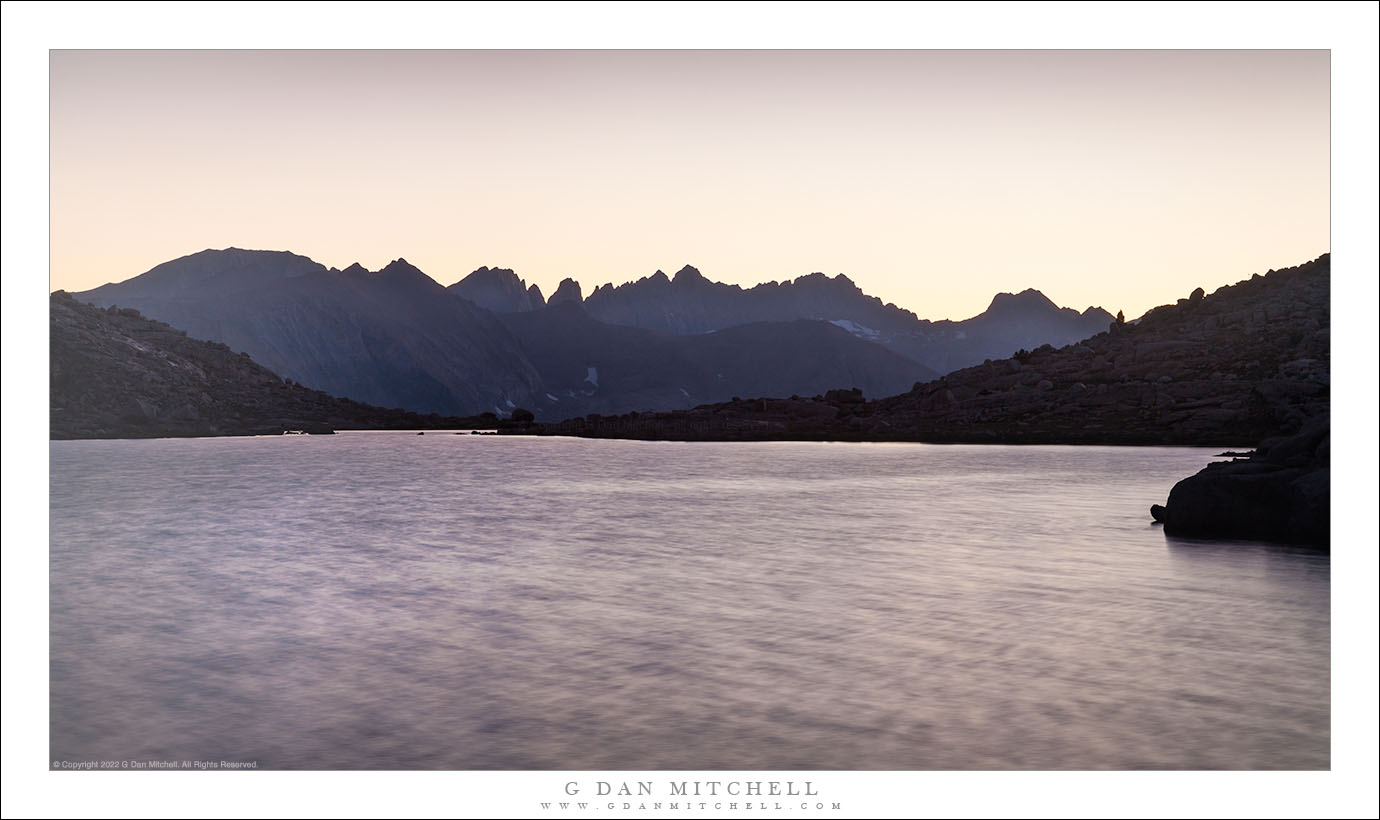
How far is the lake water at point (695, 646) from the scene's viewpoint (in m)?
11.9

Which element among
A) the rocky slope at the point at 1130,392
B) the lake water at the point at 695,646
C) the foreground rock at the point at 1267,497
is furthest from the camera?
the rocky slope at the point at 1130,392

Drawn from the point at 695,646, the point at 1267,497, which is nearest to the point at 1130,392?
the point at 1267,497

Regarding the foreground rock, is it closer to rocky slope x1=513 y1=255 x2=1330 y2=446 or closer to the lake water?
the lake water

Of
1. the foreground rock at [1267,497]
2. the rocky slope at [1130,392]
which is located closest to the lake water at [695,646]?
the foreground rock at [1267,497]

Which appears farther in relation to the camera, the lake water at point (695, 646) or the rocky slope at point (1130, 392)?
the rocky slope at point (1130, 392)

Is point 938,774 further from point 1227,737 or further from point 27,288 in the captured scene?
point 27,288

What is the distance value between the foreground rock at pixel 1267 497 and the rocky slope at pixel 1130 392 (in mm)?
69884

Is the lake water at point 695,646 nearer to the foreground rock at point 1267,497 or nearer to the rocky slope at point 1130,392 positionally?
the foreground rock at point 1267,497

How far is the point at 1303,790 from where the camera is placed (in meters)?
10.2

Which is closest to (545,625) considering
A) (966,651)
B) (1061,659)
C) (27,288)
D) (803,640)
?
(803,640)

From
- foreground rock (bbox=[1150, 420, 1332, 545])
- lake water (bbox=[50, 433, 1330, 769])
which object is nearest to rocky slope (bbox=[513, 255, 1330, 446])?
foreground rock (bbox=[1150, 420, 1332, 545])

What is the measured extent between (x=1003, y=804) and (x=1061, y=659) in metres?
6.79

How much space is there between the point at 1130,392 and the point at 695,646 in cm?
14168

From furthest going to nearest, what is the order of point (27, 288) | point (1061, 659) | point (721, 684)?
point (1061, 659) < point (721, 684) < point (27, 288)
